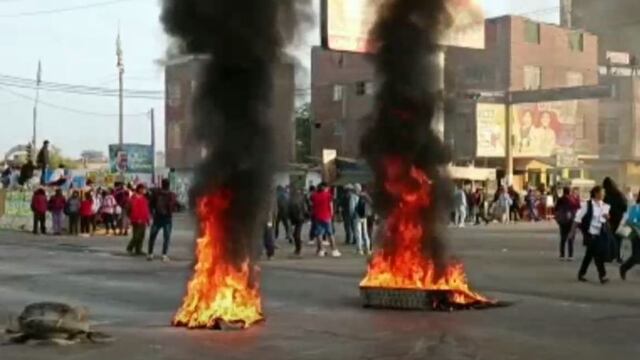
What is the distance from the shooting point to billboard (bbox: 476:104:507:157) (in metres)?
48.5

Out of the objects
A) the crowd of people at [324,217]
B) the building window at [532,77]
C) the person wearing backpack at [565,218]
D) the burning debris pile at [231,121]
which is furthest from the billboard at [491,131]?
the burning debris pile at [231,121]

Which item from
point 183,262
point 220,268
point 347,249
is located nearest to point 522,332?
point 220,268

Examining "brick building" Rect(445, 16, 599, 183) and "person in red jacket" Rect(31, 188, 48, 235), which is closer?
"person in red jacket" Rect(31, 188, 48, 235)

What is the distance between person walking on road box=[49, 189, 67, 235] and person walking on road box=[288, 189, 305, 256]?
1127 cm

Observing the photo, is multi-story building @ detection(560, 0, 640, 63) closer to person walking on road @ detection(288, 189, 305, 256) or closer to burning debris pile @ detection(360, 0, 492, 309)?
burning debris pile @ detection(360, 0, 492, 309)

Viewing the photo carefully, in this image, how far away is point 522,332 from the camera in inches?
386

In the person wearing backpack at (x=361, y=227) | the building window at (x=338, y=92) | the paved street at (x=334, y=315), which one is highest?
the building window at (x=338, y=92)

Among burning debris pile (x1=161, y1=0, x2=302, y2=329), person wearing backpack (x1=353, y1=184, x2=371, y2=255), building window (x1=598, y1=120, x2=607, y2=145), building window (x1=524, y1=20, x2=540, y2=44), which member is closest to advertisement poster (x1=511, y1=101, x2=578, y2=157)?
building window (x1=524, y1=20, x2=540, y2=44)

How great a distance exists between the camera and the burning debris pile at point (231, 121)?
938 centimetres

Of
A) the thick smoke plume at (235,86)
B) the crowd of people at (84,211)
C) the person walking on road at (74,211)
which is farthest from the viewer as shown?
the person walking on road at (74,211)

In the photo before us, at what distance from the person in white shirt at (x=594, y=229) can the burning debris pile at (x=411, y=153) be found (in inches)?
176

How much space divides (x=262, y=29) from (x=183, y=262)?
441 inches

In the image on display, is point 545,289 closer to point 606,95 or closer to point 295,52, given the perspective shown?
point 295,52

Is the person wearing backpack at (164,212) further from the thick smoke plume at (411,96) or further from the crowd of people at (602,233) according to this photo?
the thick smoke plume at (411,96)
